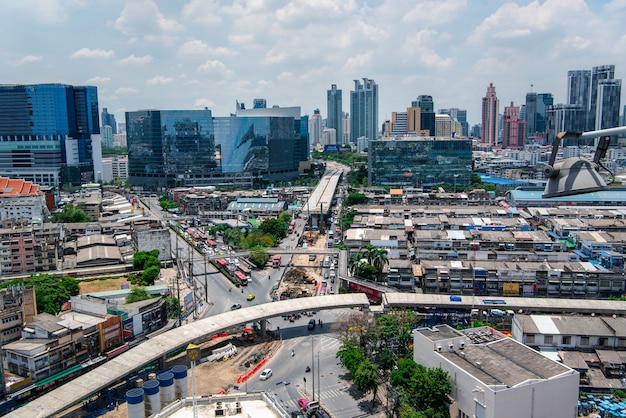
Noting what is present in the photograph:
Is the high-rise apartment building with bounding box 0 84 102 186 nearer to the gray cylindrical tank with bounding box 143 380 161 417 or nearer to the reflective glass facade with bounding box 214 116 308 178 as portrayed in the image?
the reflective glass facade with bounding box 214 116 308 178

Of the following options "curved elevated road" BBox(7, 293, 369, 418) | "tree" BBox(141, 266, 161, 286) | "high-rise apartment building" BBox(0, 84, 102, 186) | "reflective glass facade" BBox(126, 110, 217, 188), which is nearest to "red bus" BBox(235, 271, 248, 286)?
"tree" BBox(141, 266, 161, 286)

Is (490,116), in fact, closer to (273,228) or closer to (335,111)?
(335,111)

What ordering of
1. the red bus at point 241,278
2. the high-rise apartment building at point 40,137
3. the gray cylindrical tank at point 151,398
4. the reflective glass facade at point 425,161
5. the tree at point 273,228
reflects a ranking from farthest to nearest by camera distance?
1. the high-rise apartment building at point 40,137
2. the reflective glass facade at point 425,161
3. the tree at point 273,228
4. the red bus at point 241,278
5. the gray cylindrical tank at point 151,398

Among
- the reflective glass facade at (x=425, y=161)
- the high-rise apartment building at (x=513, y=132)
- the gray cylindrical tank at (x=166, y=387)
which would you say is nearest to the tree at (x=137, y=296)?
the gray cylindrical tank at (x=166, y=387)

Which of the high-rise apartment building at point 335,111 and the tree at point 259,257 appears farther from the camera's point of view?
the high-rise apartment building at point 335,111

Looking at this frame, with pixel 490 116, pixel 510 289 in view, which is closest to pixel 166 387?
pixel 510 289

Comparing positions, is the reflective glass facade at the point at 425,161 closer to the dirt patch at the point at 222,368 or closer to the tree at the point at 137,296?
the tree at the point at 137,296
